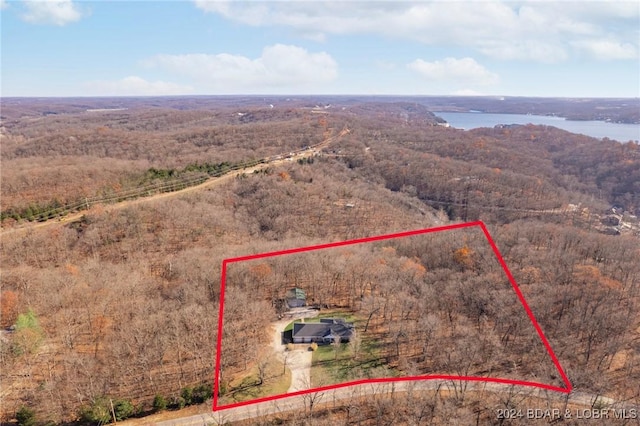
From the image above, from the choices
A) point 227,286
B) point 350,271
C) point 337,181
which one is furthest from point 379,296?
point 337,181

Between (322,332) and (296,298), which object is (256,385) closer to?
(322,332)

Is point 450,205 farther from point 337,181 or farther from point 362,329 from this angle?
point 362,329

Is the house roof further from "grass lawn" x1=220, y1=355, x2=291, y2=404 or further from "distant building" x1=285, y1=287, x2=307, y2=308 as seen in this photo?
"distant building" x1=285, y1=287, x2=307, y2=308

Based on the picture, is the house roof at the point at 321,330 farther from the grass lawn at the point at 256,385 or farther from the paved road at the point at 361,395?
the paved road at the point at 361,395

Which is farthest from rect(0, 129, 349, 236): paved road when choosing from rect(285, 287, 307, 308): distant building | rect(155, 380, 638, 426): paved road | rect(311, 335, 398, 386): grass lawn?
rect(311, 335, 398, 386): grass lawn

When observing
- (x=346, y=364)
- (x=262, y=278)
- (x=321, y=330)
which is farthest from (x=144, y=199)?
(x=346, y=364)
